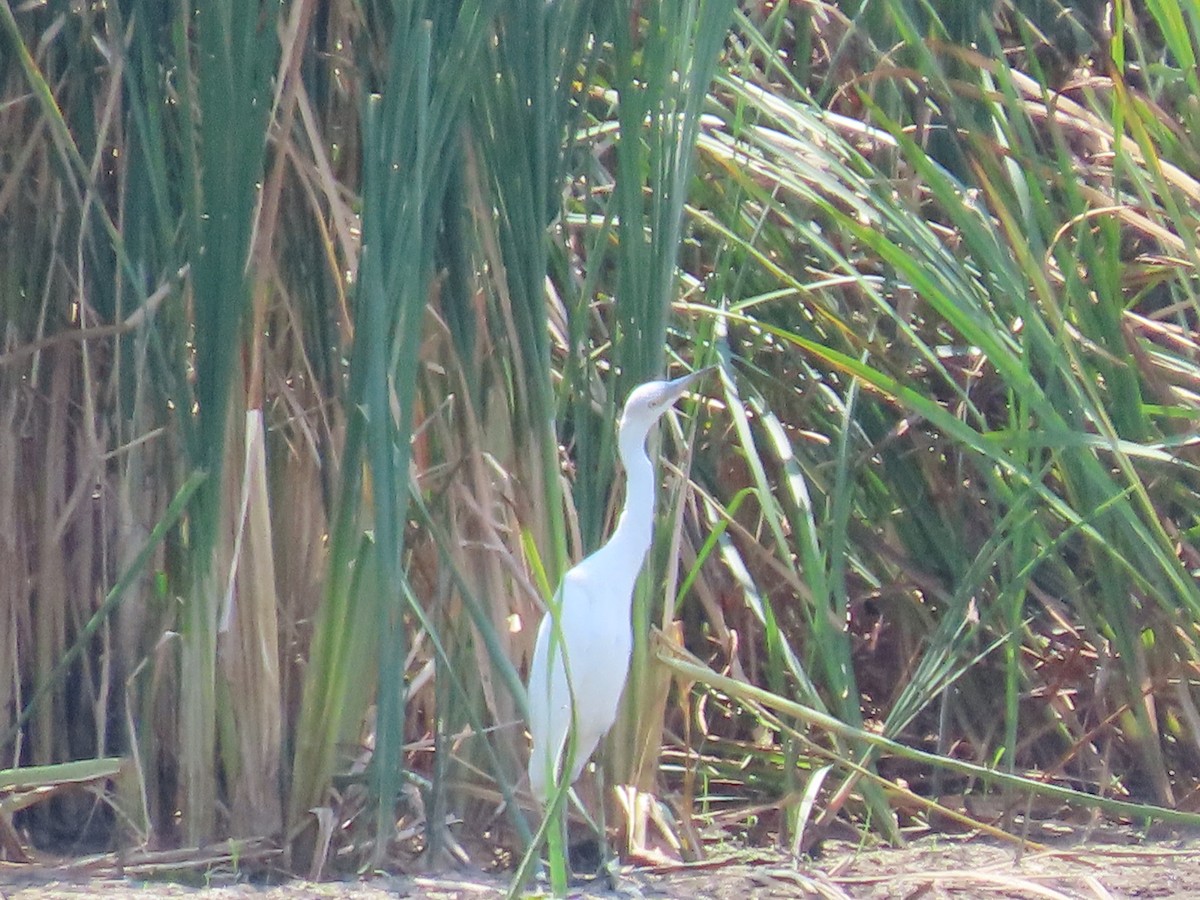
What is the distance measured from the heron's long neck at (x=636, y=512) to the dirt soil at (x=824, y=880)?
1.26 feet

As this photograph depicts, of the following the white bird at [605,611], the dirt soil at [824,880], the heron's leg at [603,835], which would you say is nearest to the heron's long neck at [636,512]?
the white bird at [605,611]

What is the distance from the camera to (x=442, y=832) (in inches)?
74.2

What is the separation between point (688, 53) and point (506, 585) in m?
0.71

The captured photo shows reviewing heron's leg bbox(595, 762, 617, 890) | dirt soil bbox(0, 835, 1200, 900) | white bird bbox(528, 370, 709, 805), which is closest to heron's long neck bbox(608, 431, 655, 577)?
white bird bbox(528, 370, 709, 805)

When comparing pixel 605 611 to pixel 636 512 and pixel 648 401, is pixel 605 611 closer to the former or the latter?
pixel 636 512

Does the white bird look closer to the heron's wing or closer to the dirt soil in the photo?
the heron's wing

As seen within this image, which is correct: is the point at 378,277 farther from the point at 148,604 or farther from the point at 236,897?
the point at 236,897

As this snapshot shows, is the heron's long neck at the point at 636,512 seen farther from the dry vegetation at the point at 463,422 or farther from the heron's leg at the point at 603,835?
the heron's leg at the point at 603,835

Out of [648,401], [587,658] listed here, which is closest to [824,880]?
[587,658]

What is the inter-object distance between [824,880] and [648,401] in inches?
23.3

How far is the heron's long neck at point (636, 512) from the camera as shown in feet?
6.58

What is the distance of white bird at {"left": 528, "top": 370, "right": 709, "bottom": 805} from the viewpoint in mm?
1955

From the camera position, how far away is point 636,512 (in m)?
2.01

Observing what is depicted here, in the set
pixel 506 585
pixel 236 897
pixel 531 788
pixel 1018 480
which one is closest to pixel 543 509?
pixel 506 585
